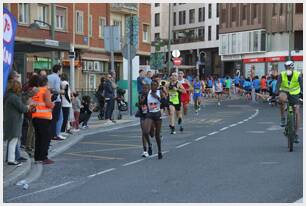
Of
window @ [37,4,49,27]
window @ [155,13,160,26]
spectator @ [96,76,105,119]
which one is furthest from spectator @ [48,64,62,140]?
window @ [155,13,160,26]

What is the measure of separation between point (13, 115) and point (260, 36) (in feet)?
183

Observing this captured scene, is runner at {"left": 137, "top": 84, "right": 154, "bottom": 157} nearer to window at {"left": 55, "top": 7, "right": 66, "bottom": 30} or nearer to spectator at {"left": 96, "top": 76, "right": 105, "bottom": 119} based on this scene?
spectator at {"left": 96, "top": 76, "right": 105, "bottom": 119}

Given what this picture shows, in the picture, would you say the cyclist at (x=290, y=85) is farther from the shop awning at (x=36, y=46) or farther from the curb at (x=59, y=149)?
the shop awning at (x=36, y=46)

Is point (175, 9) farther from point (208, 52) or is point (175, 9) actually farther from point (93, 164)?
point (93, 164)

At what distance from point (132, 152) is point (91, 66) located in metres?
30.4

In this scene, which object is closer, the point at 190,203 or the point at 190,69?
the point at 190,203

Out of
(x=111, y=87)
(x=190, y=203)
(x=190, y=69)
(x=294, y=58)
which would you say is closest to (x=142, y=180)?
(x=190, y=203)

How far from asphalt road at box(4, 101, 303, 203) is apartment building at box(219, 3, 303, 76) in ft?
145

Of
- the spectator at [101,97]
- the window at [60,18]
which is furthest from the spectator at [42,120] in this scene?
the window at [60,18]

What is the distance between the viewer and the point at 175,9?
3445 inches

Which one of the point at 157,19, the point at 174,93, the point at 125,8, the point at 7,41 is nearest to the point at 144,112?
the point at 7,41

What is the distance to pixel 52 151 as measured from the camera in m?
13.1

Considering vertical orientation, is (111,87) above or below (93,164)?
above

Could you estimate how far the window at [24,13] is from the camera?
1361 inches
